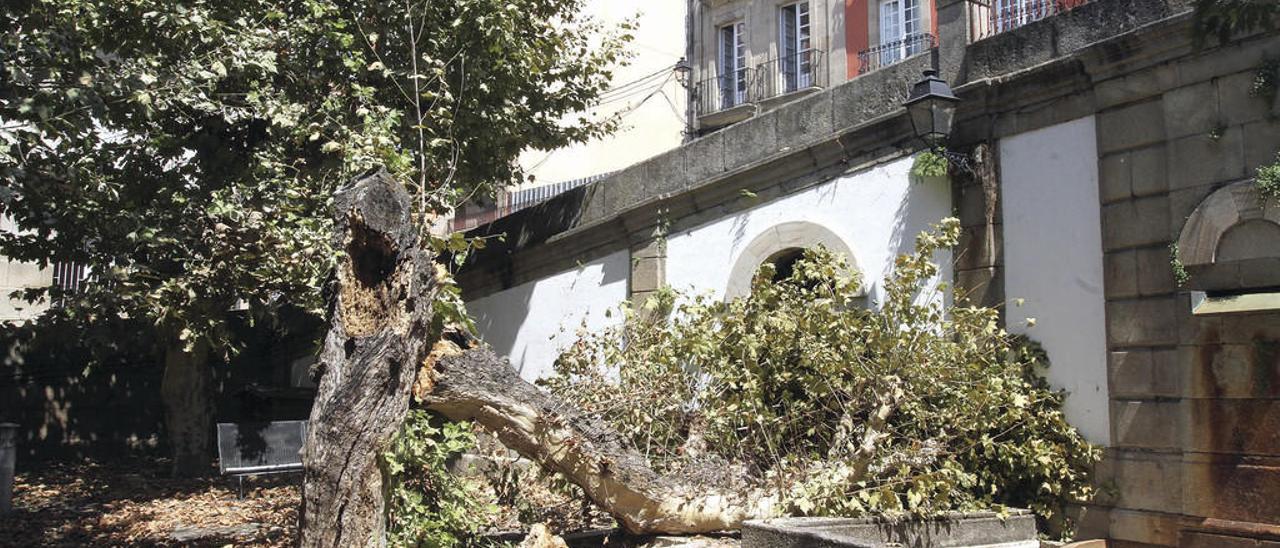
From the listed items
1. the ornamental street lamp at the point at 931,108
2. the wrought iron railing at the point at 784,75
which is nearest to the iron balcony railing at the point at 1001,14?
the ornamental street lamp at the point at 931,108

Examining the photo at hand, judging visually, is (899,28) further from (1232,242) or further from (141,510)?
(141,510)

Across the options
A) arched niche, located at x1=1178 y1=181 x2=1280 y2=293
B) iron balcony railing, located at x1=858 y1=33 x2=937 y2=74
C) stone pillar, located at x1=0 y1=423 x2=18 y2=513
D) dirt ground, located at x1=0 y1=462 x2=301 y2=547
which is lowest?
dirt ground, located at x1=0 y1=462 x2=301 y2=547

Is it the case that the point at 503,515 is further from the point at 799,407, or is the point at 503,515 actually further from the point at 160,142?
the point at 160,142

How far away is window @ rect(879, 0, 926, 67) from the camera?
17734 mm

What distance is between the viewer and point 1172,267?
671cm

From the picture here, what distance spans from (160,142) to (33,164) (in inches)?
77.6

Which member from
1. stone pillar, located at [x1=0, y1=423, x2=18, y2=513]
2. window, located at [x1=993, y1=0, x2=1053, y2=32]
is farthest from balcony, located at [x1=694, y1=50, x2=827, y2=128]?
stone pillar, located at [x1=0, y1=423, x2=18, y2=513]

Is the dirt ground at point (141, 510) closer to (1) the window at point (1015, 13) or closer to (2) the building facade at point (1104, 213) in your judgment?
(2) the building facade at point (1104, 213)

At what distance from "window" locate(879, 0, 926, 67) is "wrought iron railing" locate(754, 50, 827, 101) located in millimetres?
1725

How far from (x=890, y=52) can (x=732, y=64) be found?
4.00 meters

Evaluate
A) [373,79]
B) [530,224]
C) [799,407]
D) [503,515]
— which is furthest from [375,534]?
[530,224]

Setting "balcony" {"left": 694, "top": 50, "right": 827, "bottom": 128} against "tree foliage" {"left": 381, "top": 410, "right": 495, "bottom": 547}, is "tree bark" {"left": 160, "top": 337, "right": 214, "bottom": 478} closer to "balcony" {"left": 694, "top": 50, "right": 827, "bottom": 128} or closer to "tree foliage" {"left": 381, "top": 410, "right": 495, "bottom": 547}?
"tree foliage" {"left": 381, "top": 410, "right": 495, "bottom": 547}

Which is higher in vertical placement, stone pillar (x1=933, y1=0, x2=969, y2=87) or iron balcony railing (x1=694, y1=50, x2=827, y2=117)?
iron balcony railing (x1=694, y1=50, x2=827, y2=117)

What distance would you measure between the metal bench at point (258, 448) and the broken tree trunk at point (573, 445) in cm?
408
